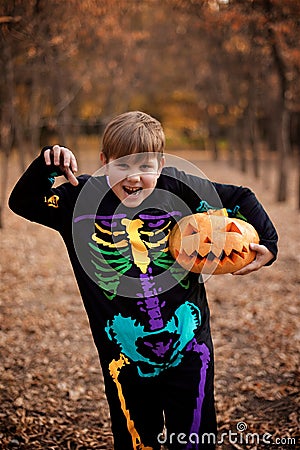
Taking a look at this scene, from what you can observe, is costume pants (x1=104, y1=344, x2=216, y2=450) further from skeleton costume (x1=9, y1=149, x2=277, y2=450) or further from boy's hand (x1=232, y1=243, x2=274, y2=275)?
boy's hand (x1=232, y1=243, x2=274, y2=275)

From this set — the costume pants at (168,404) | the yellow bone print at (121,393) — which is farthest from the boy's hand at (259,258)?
the yellow bone print at (121,393)

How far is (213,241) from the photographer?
260 centimetres

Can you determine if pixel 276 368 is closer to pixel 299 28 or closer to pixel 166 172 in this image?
pixel 166 172

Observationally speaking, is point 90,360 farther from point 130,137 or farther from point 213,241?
point 130,137

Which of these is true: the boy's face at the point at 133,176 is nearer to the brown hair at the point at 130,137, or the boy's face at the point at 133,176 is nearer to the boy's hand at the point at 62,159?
the brown hair at the point at 130,137

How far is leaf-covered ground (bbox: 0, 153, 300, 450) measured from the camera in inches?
147

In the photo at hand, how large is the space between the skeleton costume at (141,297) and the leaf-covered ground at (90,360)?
1.33 metres

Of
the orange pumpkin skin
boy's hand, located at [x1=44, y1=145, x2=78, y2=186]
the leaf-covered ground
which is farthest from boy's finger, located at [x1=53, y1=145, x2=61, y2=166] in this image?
the leaf-covered ground

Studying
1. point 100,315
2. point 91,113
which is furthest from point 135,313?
point 91,113

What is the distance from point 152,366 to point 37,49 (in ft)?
28.1

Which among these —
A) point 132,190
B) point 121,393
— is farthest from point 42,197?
point 121,393

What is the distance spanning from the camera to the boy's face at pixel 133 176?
92.9 inches

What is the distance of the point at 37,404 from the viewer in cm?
412

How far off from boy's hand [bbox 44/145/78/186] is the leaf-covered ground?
2207mm
